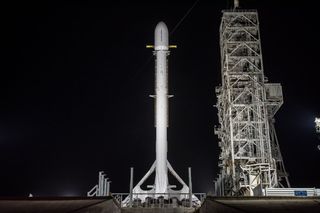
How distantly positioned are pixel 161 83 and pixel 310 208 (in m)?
26.2

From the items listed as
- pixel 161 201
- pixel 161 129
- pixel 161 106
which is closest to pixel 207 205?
pixel 161 201

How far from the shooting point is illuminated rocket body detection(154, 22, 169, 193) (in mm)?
35500

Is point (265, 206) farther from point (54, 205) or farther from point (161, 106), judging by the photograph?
point (161, 106)

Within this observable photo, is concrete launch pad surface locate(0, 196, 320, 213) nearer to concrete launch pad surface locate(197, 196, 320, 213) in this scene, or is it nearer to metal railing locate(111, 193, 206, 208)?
concrete launch pad surface locate(197, 196, 320, 213)

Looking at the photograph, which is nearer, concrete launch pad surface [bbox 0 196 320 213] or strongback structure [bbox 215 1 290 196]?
concrete launch pad surface [bbox 0 196 320 213]

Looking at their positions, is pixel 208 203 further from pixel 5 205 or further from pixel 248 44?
pixel 248 44

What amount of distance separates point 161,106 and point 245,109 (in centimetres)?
894

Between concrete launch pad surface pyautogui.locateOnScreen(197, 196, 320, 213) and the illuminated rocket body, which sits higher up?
the illuminated rocket body

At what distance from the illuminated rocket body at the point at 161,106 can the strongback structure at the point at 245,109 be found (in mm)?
5592

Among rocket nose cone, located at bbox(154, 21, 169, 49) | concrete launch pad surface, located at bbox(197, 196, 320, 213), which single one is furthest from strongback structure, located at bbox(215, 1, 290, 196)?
concrete launch pad surface, located at bbox(197, 196, 320, 213)

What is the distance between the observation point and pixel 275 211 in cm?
1212

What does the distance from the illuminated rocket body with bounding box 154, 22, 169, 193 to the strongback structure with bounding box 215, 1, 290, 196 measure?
18.3 ft

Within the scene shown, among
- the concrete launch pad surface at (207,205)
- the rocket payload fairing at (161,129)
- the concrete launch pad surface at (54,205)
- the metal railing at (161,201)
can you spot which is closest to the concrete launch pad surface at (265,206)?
the concrete launch pad surface at (207,205)

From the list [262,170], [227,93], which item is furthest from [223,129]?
[262,170]
